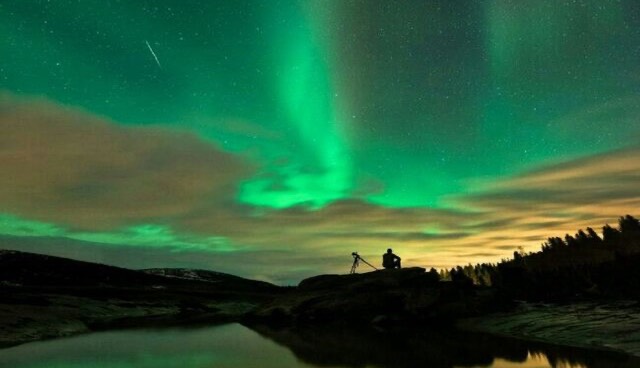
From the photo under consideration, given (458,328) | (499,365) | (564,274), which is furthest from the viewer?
(564,274)

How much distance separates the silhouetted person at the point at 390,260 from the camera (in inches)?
2100

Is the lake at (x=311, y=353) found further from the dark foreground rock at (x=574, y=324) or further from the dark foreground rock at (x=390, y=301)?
the dark foreground rock at (x=390, y=301)

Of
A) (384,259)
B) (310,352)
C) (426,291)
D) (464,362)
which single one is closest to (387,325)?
(426,291)

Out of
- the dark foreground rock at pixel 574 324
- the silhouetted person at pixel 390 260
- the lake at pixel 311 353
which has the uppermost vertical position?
the silhouetted person at pixel 390 260

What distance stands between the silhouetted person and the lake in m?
19.2

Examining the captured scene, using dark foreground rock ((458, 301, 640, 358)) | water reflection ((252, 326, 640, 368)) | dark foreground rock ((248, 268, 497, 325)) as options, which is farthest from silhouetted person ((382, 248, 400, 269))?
water reflection ((252, 326, 640, 368))

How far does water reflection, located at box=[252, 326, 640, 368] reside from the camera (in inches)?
781

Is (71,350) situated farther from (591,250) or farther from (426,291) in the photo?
(591,250)

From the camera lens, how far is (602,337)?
24.1 meters

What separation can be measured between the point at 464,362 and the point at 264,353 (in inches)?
424

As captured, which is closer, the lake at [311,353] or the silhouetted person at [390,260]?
the lake at [311,353]

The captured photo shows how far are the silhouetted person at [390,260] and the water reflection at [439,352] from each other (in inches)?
752

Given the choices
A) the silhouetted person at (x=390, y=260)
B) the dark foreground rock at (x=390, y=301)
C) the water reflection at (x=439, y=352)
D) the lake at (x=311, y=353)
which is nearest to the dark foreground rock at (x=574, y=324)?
the water reflection at (x=439, y=352)

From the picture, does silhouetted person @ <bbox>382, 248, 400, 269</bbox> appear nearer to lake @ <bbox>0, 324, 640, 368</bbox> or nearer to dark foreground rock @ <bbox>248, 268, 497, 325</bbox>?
dark foreground rock @ <bbox>248, 268, 497, 325</bbox>
